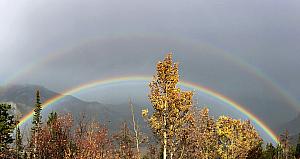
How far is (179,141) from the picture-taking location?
2620 cm

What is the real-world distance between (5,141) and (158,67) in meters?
38.1

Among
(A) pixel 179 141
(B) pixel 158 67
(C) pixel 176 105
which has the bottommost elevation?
(A) pixel 179 141

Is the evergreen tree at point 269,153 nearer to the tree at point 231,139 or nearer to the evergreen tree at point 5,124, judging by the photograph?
the tree at point 231,139

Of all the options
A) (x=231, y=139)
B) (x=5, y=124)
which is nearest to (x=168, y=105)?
(x=231, y=139)

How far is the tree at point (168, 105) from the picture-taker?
25.6 meters

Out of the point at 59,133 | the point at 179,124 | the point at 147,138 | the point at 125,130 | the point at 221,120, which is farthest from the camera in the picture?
the point at 221,120

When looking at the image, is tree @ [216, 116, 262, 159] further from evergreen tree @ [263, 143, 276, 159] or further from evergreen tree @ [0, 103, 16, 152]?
evergreen tree @ [263, 143, 276, 159]

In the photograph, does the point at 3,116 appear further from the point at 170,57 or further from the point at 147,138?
the point at 170,57

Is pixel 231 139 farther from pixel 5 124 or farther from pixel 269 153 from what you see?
pixel 269 153

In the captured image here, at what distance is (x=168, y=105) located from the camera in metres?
26.0

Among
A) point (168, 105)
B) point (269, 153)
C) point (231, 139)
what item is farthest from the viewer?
point (269, 153)

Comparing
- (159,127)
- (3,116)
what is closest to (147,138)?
(159,127)

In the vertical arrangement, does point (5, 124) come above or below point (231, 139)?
above

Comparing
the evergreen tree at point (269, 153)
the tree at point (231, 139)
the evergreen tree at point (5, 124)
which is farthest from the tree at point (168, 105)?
the evergreen tree at point (269, 153)
